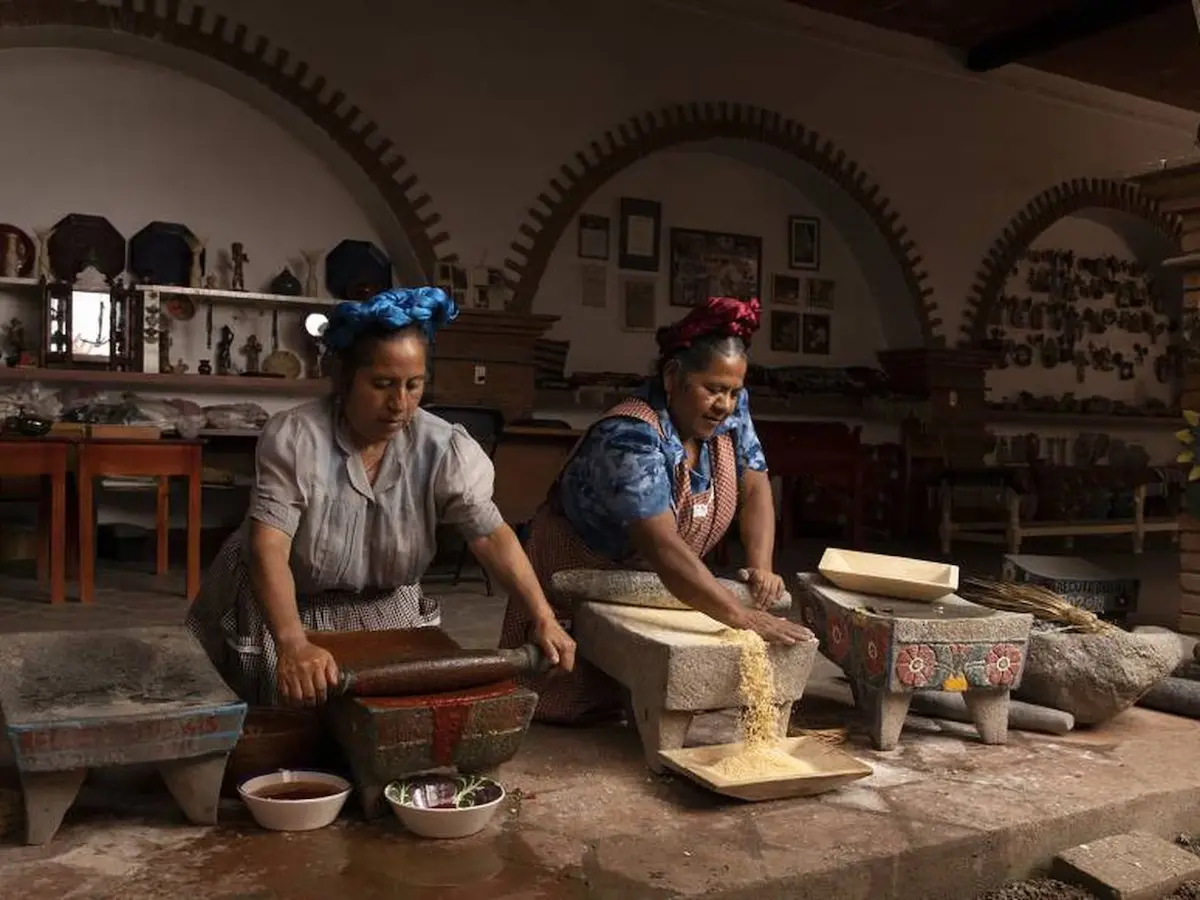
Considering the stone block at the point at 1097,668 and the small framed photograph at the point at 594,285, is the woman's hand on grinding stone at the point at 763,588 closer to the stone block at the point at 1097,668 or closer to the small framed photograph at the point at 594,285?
the stone block at the point at 1097,668

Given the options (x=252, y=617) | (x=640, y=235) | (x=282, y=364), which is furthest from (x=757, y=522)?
(x=640, y=235)

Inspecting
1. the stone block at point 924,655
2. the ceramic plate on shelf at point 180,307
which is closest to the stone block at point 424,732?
the stone block at point 924,655

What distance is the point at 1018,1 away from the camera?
9.12 metres

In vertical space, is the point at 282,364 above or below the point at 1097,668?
above

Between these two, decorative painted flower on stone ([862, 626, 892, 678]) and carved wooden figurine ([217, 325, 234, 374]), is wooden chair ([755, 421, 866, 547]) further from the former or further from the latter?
decorative painted flower on stone ([862, 626, 892, 678])

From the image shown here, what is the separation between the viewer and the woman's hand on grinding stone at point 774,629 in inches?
116

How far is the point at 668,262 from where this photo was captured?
9.47m

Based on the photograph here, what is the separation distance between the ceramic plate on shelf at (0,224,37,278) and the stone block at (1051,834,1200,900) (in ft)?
21.1

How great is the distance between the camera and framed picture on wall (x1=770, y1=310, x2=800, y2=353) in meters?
9.98

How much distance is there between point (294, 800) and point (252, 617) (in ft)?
1.82

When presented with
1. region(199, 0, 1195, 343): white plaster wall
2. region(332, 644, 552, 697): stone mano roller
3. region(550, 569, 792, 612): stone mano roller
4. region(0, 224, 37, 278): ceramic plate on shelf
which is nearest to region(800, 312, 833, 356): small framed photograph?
region(199, 0, 1195, 343): white plaster wall

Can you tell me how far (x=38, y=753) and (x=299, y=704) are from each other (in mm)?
494

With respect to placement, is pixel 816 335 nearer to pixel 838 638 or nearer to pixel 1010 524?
pixel 1010 524

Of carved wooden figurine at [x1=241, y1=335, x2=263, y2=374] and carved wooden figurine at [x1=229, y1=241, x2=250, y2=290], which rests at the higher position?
carved wooden figurine at [x1=229, y1=241, x2=250, y2=290]
